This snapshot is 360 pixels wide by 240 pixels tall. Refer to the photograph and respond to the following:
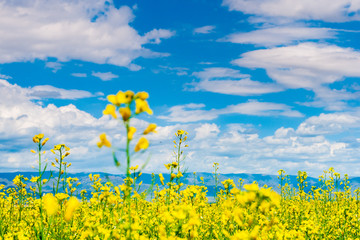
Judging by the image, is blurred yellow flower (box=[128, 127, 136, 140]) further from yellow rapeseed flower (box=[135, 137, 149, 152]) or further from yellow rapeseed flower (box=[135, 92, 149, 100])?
yellow rapeseed flower (box=[135, 92, 149, 100])

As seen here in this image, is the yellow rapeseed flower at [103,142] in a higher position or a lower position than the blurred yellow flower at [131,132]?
lower

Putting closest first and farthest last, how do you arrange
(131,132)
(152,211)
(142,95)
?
(131,132)
(142,95)
(152,211)

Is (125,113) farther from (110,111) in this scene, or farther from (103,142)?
(103,142)

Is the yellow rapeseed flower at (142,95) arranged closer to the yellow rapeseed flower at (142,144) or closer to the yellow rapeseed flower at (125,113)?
the yellow rapeseed flower at (125,113)

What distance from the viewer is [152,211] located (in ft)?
21.6

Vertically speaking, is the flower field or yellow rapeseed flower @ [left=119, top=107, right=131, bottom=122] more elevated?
yellow rapeseed flower @ [left=119, top=107, right=131, bottom=122]

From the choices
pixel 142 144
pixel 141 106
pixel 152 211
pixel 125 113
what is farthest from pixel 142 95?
pixel 152 211

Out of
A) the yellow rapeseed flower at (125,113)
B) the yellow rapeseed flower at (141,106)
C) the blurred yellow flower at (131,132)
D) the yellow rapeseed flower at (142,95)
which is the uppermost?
the yellow rapeseed flower at (142,95)

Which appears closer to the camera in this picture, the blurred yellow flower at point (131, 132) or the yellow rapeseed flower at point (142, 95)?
the blurred yellow flower at point (131, 132)

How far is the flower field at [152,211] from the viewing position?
2406 millimetres

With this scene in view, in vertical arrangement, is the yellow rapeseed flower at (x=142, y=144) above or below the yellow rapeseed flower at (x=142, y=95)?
below

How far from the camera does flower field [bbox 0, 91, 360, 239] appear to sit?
241cm

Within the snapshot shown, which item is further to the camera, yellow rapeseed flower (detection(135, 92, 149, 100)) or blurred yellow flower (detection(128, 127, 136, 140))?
yellow rapeseed flower (detection(135, 92, 149, 100))

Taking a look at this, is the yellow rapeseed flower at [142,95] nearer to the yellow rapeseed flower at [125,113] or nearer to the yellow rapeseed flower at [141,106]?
the yellow rapeseed flower at [141,106]
